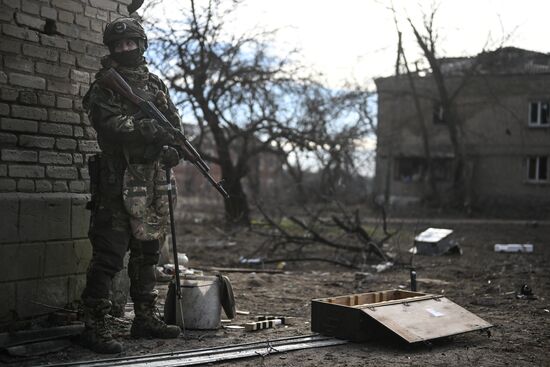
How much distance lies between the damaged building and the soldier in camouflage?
20.4 m

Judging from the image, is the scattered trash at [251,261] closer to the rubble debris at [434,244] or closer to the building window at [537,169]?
the rubble debris at [434,244]

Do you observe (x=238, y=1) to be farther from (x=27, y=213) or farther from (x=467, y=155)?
(x=467, y=155)

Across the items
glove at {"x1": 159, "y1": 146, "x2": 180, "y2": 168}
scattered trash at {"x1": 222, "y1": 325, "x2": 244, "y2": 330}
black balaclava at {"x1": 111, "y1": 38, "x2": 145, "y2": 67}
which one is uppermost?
black balaclava at {"x1": 111, "y1": 38, "x2": 145, "y2": 67}

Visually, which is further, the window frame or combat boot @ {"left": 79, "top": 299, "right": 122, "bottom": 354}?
the window frame

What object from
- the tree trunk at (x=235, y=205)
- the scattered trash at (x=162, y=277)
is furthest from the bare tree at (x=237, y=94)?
the scattered trash at (x=162, y=277)

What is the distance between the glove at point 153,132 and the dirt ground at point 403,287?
1.61 m

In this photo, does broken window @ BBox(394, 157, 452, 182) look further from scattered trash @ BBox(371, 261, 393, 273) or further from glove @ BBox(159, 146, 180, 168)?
glove @ BBox(159, 146, 180, 168)

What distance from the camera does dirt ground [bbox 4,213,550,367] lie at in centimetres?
479

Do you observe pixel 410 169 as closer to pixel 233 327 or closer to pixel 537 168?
pixel 537 168

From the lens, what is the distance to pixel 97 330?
187 inches

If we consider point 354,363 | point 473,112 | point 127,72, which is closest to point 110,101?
point 127,72

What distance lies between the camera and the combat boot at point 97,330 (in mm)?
4668

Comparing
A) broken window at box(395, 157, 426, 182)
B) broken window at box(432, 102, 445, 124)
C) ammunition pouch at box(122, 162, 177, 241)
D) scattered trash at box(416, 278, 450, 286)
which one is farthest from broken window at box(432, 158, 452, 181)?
ammunition pouch at box(122, 162, 177, 241)

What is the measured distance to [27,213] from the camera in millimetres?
5289
